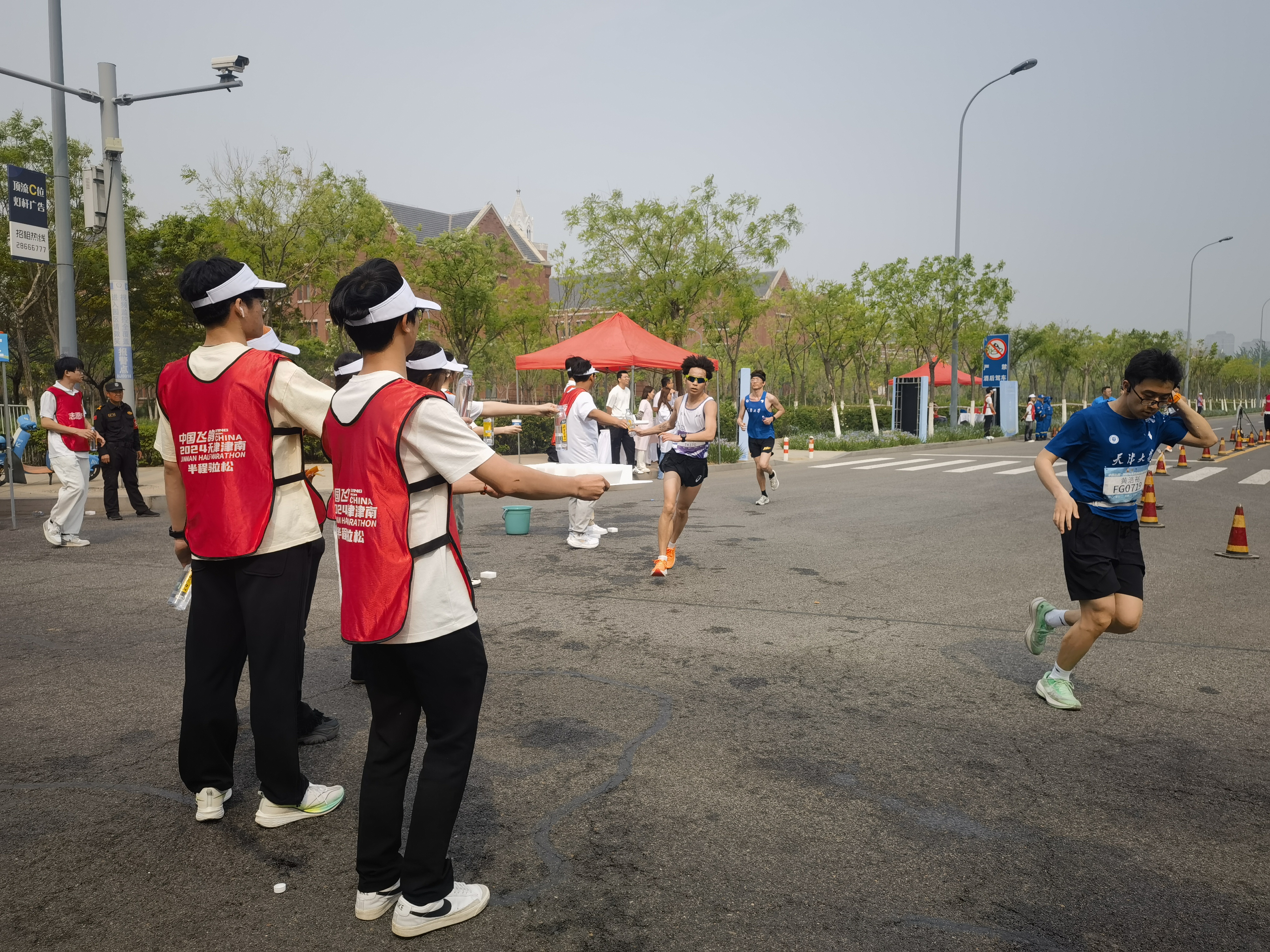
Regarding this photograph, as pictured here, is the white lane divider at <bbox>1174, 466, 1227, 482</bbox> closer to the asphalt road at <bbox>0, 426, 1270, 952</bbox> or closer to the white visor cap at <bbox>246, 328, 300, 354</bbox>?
the asphalt road at <bbox>0, 426, 1270, 952</bbox>

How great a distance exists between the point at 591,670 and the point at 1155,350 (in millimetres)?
3389

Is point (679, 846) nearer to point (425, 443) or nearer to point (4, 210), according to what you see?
point (425, 443)

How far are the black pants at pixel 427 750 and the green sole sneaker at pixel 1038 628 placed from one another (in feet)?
12.6

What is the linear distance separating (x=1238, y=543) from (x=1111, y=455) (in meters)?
6.22

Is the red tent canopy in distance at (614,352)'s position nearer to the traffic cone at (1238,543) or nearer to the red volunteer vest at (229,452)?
the traffic cone at (1238,543)

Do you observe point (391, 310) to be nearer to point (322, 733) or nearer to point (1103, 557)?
point (322, 733)

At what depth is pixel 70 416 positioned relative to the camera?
10086 mm

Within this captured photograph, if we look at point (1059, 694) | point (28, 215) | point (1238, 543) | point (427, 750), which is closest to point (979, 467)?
point (1238, 543)

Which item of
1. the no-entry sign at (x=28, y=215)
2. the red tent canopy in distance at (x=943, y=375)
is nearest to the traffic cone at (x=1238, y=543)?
the no-entry sign at (x=28, y=215)

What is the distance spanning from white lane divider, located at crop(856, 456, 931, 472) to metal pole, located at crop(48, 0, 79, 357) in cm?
1488

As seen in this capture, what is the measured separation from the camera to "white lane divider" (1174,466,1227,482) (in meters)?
18.3

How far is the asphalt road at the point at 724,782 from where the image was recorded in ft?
9.32

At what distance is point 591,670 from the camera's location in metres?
5.43

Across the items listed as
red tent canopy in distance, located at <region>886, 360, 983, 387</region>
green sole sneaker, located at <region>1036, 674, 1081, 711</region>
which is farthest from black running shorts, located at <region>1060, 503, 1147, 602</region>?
red tent canopy in distance, located at <region>886, 360, 983, 387</region>
